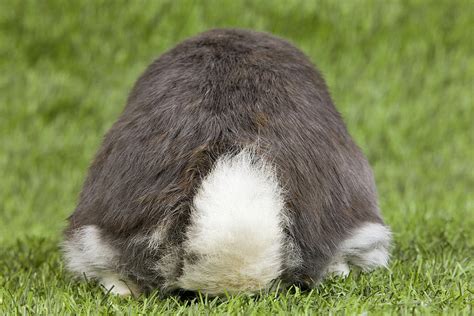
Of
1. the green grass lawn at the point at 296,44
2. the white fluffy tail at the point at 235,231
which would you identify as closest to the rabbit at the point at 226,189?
the white fluffy tail at the point at 235,231

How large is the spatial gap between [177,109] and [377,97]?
362cm

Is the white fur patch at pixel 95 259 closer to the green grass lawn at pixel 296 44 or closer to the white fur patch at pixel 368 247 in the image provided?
the white fur patch at pixel 368 247

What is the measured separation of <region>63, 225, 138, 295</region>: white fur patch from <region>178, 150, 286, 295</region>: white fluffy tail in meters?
0.35

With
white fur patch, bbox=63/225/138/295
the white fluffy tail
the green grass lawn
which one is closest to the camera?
the white fluffy tail

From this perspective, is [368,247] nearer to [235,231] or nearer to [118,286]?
[235,231]

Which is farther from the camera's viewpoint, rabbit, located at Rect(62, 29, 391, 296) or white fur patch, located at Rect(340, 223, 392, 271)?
white fur patch, located at Rect(340, 223, 392, 271)

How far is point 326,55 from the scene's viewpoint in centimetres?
680

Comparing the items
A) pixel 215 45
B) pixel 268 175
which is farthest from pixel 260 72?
pixel 268 175

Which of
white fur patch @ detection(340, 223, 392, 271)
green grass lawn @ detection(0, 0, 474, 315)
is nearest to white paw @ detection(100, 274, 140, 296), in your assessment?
white fur patch @ detection(340, 223, 392, 271)

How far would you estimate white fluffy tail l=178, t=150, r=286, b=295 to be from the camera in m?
2.76

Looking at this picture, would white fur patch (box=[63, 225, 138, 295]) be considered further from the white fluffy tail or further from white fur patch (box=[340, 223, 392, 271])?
white fur patch (box=[340, 223, 392, 271])

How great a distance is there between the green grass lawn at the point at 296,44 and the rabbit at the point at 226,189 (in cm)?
199

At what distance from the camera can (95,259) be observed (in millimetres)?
3227

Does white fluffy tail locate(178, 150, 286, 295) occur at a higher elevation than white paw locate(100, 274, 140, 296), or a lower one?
higher
